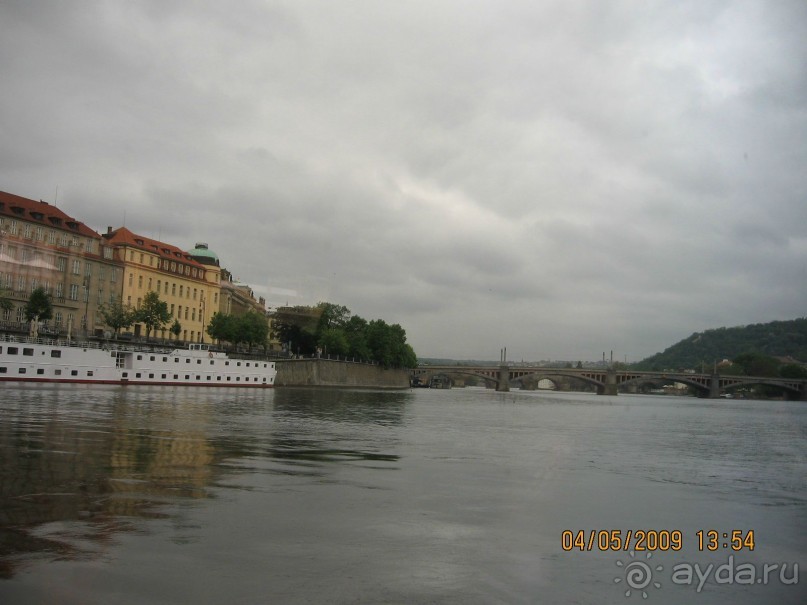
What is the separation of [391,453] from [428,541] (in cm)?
1471

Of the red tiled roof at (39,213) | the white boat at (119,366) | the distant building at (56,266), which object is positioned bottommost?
the white boat at (119,366)

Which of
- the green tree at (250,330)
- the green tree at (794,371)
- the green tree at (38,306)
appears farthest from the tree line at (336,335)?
the green tree at (794,371)

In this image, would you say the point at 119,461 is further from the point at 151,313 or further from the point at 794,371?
the point at 794,371

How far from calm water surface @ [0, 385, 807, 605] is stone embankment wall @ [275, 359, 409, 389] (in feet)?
293

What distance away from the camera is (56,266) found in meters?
95.8

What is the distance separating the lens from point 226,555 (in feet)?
38.4

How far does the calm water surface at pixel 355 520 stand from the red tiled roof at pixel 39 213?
6934 centimetres

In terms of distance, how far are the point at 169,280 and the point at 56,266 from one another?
28.6 metres

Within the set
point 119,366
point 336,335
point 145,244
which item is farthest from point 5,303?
point 336,335

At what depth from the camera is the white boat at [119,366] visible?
234 feet

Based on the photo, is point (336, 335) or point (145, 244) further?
point (336, 335)

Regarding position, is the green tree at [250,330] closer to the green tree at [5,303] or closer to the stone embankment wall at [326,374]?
the stone embankment wall at [326,374]

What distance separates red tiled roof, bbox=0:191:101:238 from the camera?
90.7 meters

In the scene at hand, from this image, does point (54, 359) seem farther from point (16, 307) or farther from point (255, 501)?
point (255, 501)
